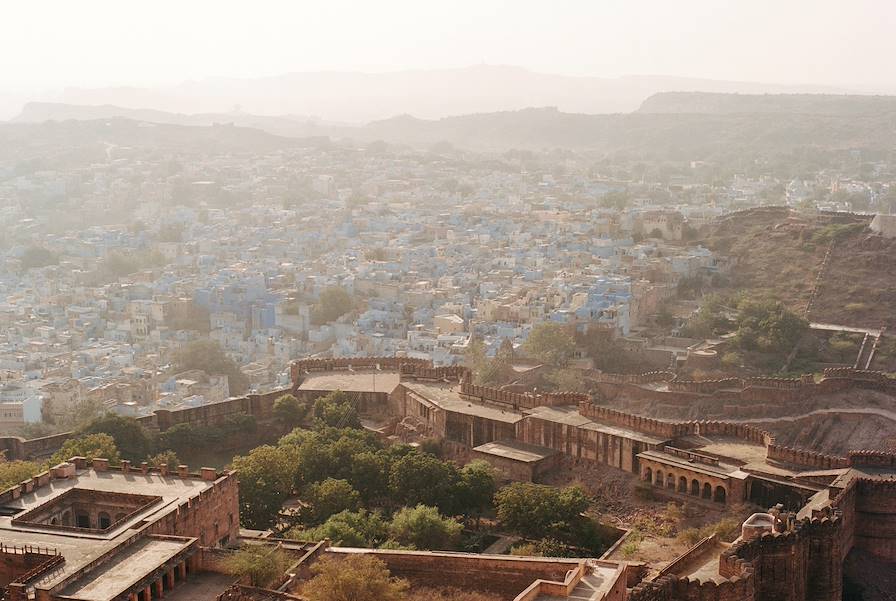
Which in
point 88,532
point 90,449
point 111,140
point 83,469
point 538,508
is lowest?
point 538,508

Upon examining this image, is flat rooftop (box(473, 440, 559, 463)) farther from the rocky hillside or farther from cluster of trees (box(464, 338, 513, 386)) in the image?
the rocky hillside

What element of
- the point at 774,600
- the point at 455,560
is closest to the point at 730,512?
the point at 774,600

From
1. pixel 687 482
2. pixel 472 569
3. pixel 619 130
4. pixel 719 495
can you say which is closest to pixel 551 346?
pixel 687 482

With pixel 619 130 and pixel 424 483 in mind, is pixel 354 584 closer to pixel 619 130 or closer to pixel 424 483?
pixel 424 483

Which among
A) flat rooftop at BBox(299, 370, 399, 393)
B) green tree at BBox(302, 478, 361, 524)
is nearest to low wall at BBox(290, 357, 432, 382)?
flat rooftop at BBox(299, 370, 399, 393)

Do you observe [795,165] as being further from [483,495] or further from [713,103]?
[483,495]

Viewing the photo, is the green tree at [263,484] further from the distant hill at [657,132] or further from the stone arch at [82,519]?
the distant hill at [657,132]

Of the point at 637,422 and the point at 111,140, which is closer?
the point at 637,422

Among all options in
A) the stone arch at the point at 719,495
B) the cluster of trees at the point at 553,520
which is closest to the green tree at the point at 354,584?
the cluster of trees at the point at 553,520
